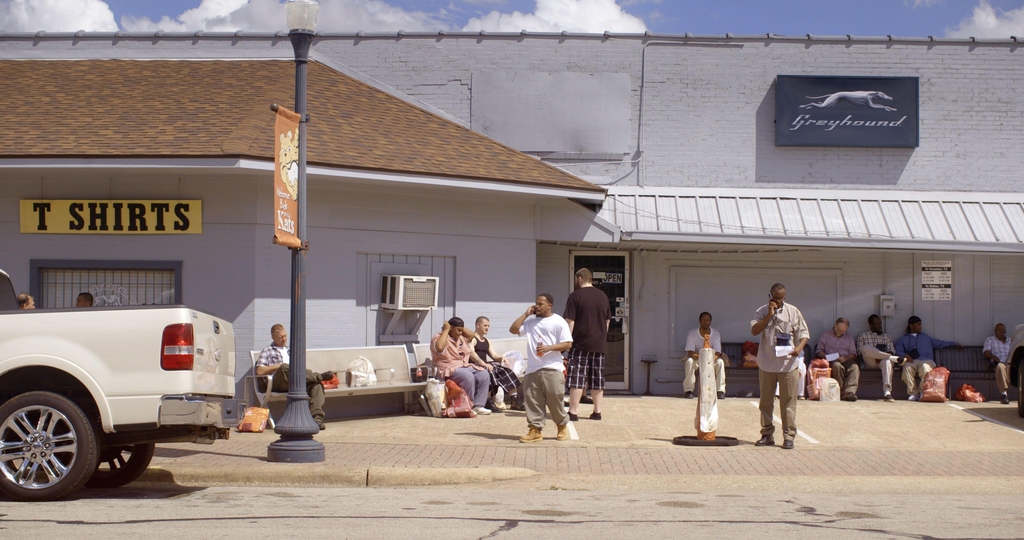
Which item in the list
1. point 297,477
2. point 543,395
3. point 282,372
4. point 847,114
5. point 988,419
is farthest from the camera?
point 847,114

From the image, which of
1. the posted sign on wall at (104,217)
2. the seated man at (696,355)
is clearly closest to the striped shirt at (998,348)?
the seated man at (696,355)

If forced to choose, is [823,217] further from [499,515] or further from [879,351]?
[499,515]

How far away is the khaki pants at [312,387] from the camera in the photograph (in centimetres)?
1156

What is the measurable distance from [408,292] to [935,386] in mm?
8069

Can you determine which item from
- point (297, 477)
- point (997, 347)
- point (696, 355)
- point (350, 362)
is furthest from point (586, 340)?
point (997, 347)

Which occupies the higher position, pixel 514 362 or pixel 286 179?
pixel 286 179

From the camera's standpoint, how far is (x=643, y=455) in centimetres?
1014

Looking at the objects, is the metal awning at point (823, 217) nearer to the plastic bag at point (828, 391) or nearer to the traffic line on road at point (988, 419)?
the plastic bag at point (828, 391)

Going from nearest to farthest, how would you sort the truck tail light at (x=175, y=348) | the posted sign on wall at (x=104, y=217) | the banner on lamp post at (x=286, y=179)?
1. the truck tail light at (x=175, y=348)
2. the banner on lamp post at (x=286, y=179)
3. the posted sign on wall at (x=104, y=217)

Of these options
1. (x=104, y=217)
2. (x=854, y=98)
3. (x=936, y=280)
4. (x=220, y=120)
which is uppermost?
(x=854, y=98)

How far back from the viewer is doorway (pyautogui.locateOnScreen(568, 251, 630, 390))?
16.2m

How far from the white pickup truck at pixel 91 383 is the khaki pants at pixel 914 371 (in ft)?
37.4

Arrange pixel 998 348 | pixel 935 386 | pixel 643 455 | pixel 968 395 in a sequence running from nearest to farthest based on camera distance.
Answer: pixel 643 455, pixel 935 386, pixel 968 395, pixel 998 348

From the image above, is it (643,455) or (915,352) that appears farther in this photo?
(915,352)
